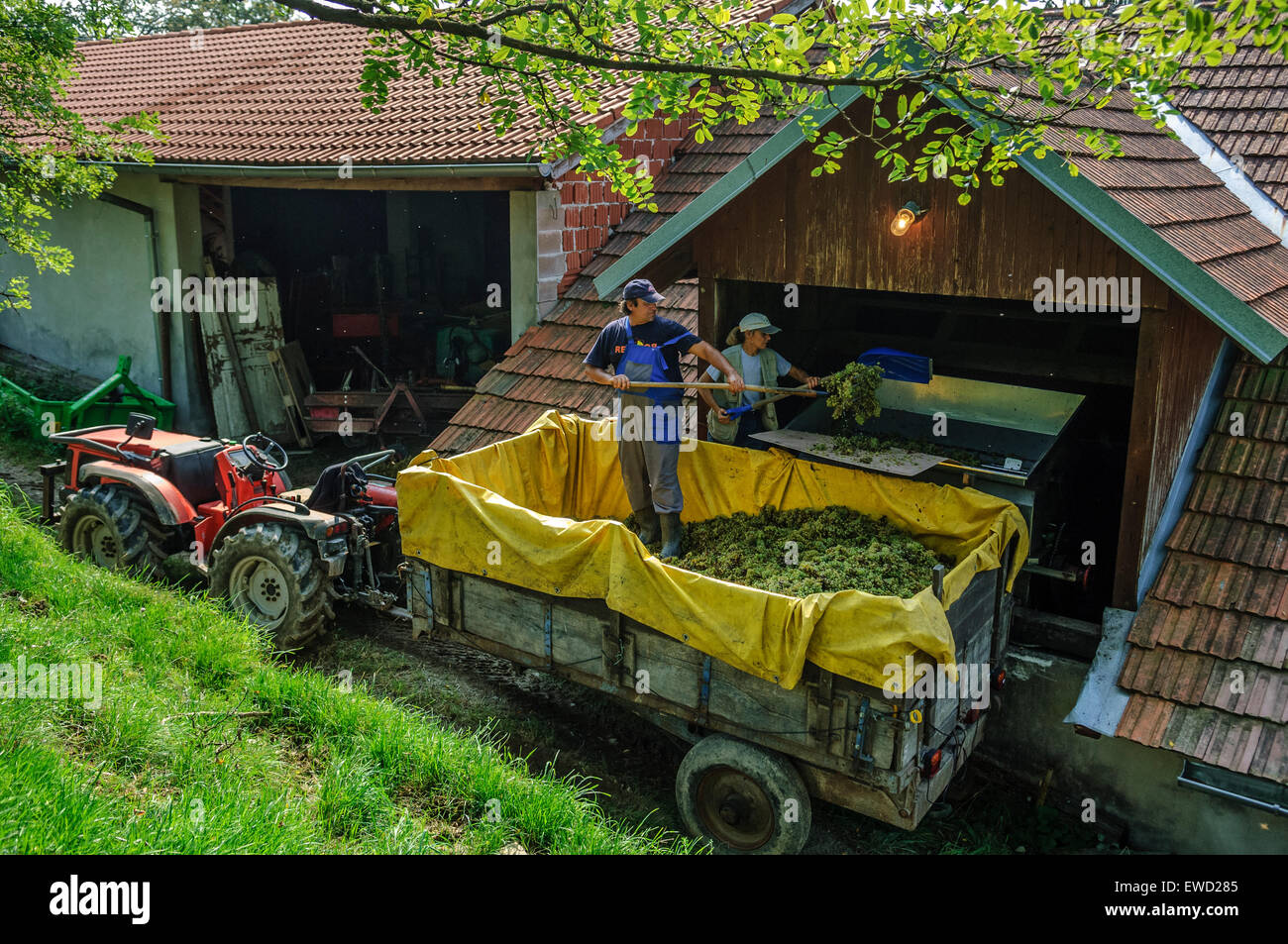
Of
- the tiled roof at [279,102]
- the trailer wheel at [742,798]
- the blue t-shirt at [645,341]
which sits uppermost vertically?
the tiled roof at [279,102]

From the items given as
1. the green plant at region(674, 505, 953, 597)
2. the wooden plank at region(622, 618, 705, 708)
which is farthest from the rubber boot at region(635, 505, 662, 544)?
the wooden plank at region(622, 618, 705, 708)

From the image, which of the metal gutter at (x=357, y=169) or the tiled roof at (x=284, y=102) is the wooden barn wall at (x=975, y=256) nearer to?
the metal gutter at (x=357, y=169)

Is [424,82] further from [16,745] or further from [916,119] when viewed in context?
[16,745]

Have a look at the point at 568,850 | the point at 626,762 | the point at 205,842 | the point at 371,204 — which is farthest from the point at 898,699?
the point at 371,204

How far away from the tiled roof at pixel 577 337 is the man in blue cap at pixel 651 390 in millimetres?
2125

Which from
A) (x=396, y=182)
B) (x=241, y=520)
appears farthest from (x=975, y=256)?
(x=396, y=182)

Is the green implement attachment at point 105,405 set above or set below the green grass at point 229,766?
above

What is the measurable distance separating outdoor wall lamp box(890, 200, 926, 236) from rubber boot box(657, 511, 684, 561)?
2267 mm

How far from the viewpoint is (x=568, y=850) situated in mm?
4676

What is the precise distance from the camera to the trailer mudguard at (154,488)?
810 cm

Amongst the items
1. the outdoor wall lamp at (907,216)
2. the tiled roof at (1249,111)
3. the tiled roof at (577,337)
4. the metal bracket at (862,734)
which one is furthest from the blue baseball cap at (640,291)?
the tiled roof at (1249,111)

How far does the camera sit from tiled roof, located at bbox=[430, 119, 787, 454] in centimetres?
979

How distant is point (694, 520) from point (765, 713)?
2.59m
